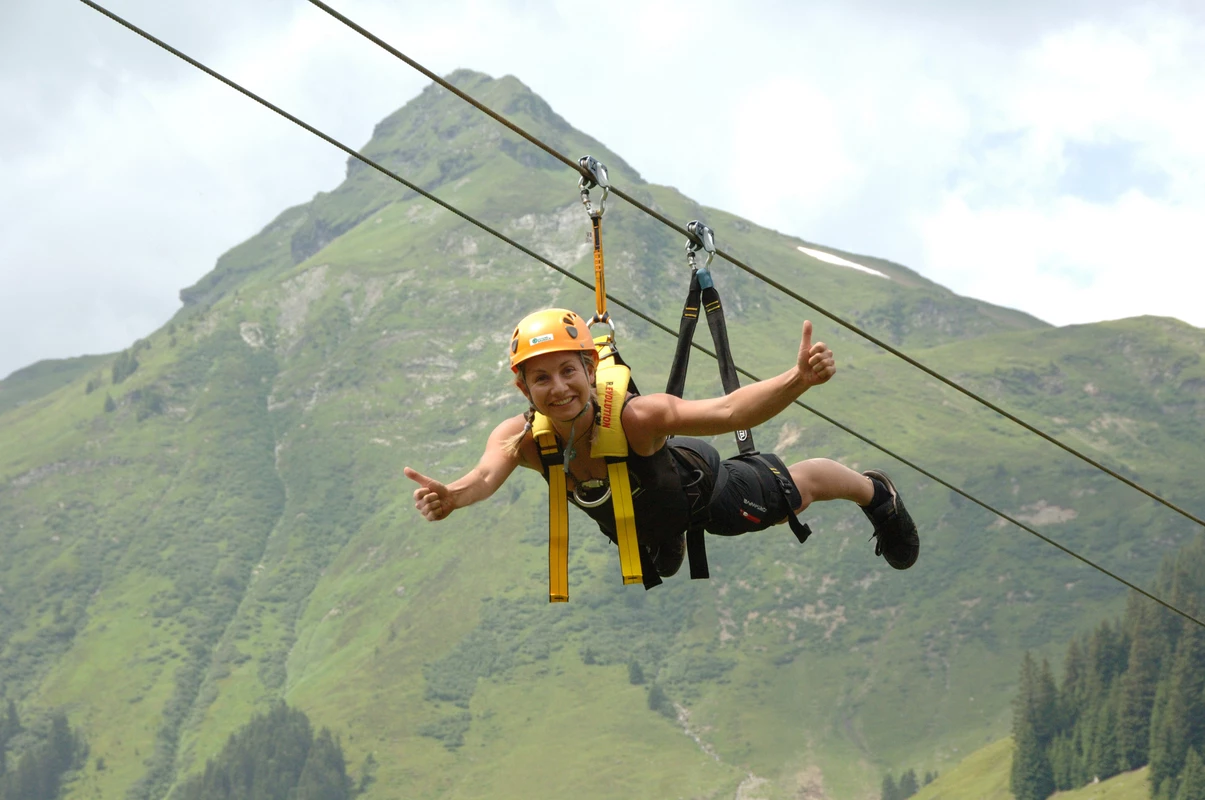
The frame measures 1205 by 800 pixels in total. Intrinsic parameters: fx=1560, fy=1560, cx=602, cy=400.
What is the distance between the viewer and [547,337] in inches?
444

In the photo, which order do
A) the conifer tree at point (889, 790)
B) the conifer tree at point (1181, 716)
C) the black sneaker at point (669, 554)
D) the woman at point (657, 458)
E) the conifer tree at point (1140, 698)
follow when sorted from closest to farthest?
the woman at point (657, 458) < the black sneaker at point (669, 554) < the conifer tree at point (1181, 716) < the conifer tree at point (1140, 698) < the conifer tree at point (889, 790)

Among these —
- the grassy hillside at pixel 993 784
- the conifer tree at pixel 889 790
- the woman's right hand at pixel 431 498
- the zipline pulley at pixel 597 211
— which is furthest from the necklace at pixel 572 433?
the conifer tree at pixel 889 790

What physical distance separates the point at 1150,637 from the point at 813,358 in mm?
147027

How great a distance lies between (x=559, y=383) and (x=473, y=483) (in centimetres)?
101

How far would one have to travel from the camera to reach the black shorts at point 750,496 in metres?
13.0

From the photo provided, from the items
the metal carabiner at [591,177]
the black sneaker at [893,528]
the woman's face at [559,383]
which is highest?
the metal carabiner at [591,177]

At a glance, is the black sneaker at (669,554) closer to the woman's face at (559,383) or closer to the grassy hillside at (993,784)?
the woman's face at (559,383)

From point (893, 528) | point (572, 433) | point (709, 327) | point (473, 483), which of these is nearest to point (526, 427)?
point (572, 433)

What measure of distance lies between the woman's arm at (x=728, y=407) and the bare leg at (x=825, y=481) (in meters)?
2.37

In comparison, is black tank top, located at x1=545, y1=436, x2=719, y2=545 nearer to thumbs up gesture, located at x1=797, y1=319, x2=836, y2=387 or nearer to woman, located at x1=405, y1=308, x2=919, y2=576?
woman, located at x1=405, y1=308, x2=919, y2=576

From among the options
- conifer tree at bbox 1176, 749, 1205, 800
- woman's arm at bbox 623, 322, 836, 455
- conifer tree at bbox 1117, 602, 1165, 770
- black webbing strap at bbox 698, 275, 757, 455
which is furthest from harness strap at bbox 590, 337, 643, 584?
conifer tree at bbox 1117, 602, 1165, 770

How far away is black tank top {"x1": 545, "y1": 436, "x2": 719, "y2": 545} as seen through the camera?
12086 millimetres

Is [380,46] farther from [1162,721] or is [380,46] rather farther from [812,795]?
[812,795]

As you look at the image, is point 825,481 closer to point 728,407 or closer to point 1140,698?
point 728,407
